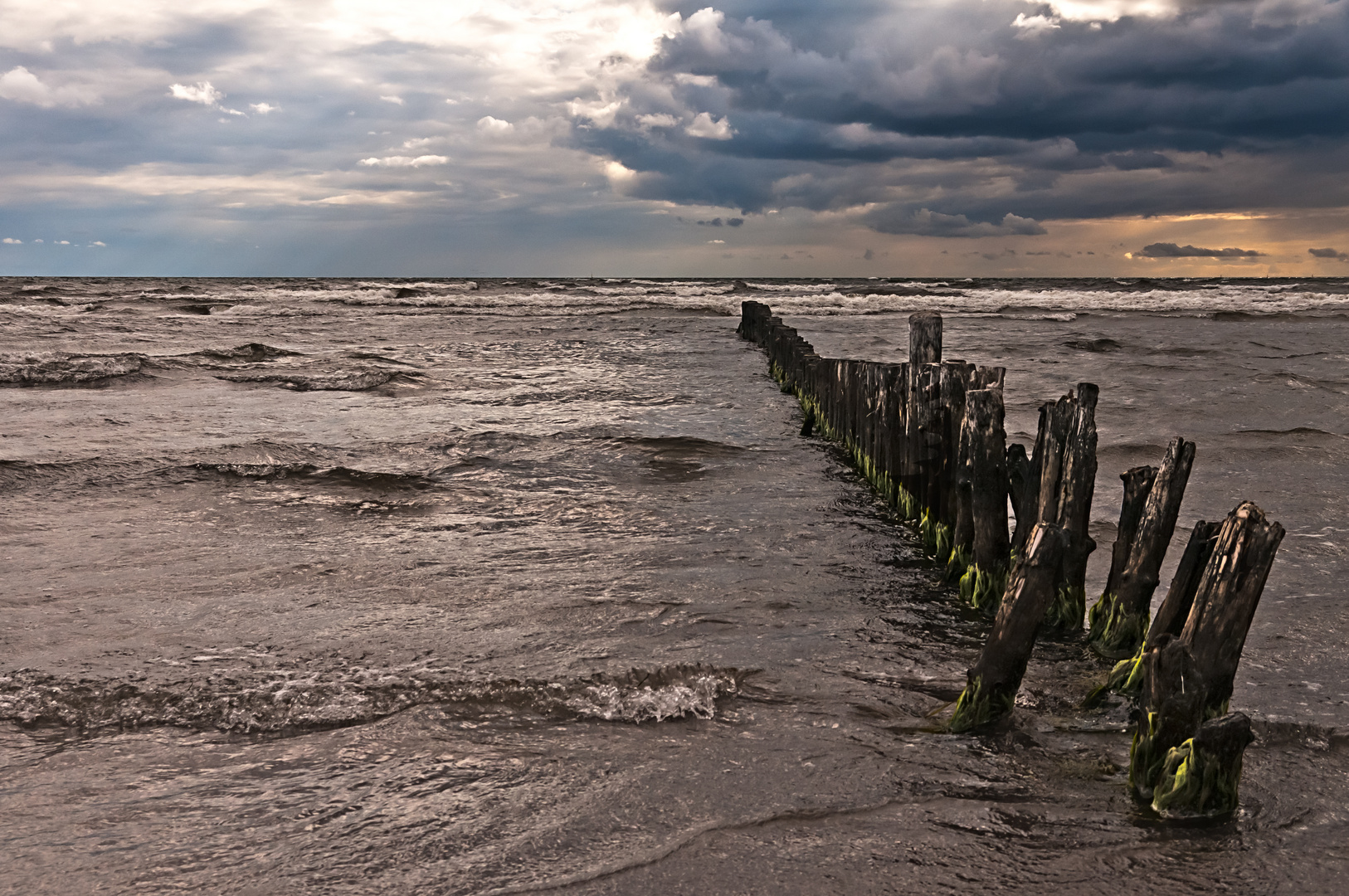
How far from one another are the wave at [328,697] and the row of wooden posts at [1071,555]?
123 cm

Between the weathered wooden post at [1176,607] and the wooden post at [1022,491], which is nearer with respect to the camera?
the weathered wooden post at [1176,607]

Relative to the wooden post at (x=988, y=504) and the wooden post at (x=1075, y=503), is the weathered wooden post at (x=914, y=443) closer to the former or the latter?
the wooden post at (x=988, y=504)

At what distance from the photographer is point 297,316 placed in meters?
30.2

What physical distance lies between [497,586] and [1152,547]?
331 centimetres

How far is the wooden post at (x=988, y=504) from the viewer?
16.4 feet

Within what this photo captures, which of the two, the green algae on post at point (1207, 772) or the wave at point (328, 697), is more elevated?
the green algae on post at point (1207, 772)

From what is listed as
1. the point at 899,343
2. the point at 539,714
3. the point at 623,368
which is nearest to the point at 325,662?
the point at 539,714

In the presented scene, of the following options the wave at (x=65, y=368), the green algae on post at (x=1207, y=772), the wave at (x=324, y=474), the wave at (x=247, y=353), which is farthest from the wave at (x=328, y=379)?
the green algae on post at (x=1207, y=772)

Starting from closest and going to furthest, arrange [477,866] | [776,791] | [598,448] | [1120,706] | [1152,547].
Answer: [477,866], [776,791], [1120,706], [1152,547], [598,448]

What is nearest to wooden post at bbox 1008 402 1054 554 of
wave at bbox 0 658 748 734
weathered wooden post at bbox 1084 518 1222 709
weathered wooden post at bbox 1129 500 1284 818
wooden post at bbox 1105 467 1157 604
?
wooden post at bbox 1105 467 1157 604

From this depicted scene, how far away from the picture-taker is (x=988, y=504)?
16.6 ft

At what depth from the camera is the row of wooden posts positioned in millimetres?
3020

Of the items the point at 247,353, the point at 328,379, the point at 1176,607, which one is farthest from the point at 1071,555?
the point at 247,353

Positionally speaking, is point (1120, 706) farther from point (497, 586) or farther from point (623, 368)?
point (623, 368)
